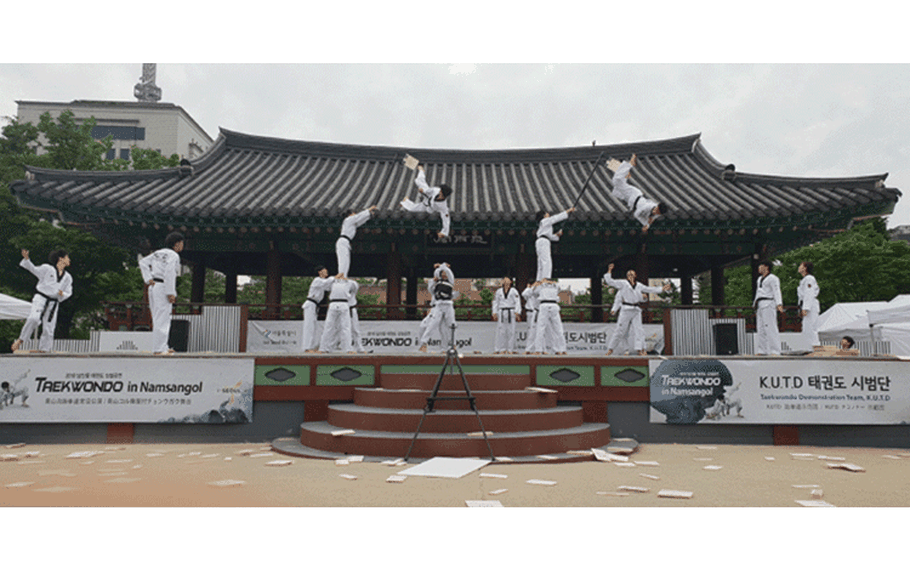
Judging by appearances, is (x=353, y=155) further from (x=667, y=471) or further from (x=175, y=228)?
(x=667, y=471)

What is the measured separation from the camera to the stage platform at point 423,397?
6.79 m

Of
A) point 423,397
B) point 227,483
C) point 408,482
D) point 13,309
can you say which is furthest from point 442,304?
point 13,309

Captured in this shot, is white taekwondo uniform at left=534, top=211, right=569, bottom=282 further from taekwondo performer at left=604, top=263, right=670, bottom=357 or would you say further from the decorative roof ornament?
the decorative roof ornament

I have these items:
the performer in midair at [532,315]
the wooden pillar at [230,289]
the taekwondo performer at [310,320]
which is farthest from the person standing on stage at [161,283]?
the wooden pillar at [230,289]

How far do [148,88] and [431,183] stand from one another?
42.9 metres

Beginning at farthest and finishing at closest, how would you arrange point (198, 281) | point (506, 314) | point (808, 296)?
point (198, 281)
point (506, 314)
point (808, 296)

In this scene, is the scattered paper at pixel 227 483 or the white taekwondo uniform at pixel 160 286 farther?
the white taekwondo uniform at pixel 160 286

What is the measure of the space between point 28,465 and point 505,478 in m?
5.17

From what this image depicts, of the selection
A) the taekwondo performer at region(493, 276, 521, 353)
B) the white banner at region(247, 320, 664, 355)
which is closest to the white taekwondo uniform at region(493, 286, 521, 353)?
the taekwondo performer at region(493, 276, 521, 353)

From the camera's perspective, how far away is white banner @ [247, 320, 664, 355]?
11.2 m

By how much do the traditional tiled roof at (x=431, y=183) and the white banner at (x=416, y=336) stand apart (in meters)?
2.33

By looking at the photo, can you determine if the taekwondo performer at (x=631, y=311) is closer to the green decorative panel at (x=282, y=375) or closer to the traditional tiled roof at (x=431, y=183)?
→ the traditional tiled roof at (x=431, y=183)

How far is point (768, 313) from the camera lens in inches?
367

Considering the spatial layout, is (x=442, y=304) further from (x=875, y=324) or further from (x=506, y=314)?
(x=875, y=324)
